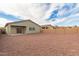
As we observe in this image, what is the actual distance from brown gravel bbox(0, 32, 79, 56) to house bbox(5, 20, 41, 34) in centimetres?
6

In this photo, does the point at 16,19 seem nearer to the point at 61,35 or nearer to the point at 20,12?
the point at 20,12

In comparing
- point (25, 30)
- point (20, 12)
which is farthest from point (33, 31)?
point (20, 12)

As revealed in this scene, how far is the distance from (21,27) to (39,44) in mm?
284

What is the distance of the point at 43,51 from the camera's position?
2.77 metres

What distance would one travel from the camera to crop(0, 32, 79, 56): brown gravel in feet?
9.07

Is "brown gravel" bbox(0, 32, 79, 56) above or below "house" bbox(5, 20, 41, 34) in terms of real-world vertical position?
below

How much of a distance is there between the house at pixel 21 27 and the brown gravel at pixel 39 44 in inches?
2.2

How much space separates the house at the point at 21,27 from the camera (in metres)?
2.76

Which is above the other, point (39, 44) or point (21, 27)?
point (21, 27)

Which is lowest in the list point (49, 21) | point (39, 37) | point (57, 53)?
point (57, 53)

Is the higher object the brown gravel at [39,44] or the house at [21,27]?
the house at [21,27]

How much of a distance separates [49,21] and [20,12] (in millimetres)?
350

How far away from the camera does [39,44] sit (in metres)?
2.78

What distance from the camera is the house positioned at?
276 cm
